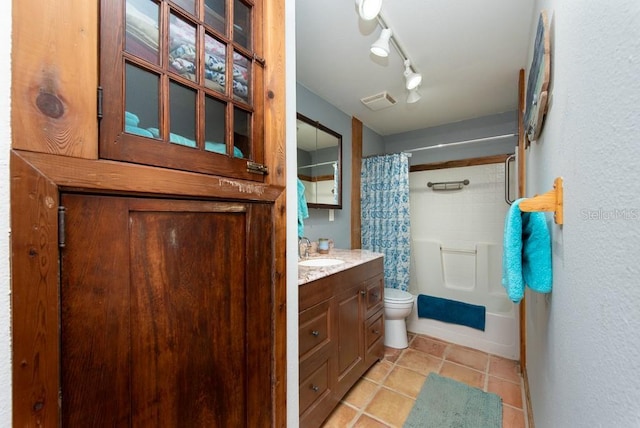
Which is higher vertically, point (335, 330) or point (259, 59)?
point (259, 59)

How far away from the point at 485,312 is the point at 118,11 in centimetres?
304

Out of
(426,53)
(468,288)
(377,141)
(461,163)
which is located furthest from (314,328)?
(377,141)

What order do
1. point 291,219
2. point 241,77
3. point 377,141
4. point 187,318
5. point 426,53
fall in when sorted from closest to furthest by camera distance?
point 187,318 → point 241,77 → point 291,219 → point 426,53 → point 377,141

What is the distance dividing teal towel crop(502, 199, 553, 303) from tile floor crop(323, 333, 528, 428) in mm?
1231

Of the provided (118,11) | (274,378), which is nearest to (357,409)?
(274,378)

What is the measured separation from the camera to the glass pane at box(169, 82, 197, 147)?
691mm


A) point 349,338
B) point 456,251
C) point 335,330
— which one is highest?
point 456,251

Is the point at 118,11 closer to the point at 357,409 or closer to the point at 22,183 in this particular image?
the point at 22,183

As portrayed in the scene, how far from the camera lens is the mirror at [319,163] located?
2127 millimetres

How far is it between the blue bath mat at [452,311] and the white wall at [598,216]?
175 centimetres

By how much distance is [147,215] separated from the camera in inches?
24.8

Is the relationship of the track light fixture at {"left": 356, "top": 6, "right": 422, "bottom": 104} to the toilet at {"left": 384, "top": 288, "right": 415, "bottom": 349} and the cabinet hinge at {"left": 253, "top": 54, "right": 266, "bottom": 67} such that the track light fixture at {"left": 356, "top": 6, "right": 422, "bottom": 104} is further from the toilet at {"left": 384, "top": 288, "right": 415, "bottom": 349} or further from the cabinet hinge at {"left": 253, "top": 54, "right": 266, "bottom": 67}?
the toilet at {"left": 384, "top": 288, "right": 415, "bottom": 349}

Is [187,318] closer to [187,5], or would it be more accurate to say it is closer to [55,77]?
[55,77]

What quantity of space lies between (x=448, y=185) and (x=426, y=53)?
61.6 inches
